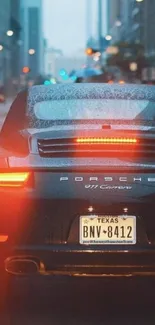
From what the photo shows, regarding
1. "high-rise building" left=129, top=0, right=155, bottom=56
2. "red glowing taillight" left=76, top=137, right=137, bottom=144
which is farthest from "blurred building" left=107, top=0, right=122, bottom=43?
"red glowing taillight" left=76, top=137, right=137, bottom=144

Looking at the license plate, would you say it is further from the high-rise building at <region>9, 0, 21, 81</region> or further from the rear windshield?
the high-rise building at <region>9, 0, 21, 81</region>

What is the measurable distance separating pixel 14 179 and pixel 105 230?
66cm

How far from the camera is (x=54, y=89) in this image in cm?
681

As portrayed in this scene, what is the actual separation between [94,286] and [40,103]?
1.46m

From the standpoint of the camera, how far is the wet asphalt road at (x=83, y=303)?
5.43 metres

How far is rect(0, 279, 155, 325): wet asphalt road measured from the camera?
5.43 meters

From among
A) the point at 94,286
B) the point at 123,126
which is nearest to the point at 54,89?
the point at 123,126

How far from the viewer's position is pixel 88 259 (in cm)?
523

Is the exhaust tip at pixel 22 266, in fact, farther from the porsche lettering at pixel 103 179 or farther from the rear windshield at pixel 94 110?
the rear windshield at pixel 94 110

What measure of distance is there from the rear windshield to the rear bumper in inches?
50.2

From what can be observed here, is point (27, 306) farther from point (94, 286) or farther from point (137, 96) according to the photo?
point (137, 96)

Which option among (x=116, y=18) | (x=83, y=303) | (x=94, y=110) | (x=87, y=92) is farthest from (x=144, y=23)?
(x=83, y=303)

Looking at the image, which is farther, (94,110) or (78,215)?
(94,110)

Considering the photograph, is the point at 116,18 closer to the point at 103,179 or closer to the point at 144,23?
the point at 144,23
